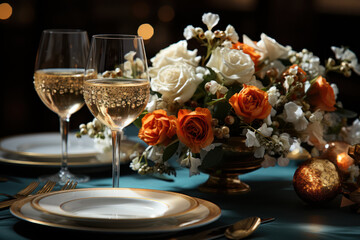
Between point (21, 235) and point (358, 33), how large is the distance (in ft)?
12.5

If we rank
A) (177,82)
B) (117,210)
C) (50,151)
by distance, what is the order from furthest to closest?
(50,151) → (177,82) → (117,210)

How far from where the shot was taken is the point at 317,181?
3.85 ft

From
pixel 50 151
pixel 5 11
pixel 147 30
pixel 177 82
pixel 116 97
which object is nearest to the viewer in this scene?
pixel 116 97

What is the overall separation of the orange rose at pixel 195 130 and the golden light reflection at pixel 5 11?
3.65 m

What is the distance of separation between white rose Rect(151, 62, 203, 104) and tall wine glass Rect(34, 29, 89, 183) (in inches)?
8.3

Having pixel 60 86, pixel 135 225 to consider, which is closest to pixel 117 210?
pixel 135 225

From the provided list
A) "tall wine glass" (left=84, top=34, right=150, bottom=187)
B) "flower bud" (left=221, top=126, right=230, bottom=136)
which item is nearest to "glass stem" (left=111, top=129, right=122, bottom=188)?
"tall wine glass" (left=84, top=34, right=150, bottom=187)

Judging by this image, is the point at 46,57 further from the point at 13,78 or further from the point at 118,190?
the point at 13,78

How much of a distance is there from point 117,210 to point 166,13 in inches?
149

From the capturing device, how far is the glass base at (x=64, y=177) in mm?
1361

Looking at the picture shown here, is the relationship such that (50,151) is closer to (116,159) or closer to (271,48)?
(116,159)

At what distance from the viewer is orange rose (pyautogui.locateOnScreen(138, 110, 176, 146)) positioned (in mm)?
1187

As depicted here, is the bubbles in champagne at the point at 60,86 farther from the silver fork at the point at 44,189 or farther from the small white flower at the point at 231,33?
the small white flower at the point at 231,33

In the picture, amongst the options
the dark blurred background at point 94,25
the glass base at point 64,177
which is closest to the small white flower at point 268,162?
the glass base at point 64,177
